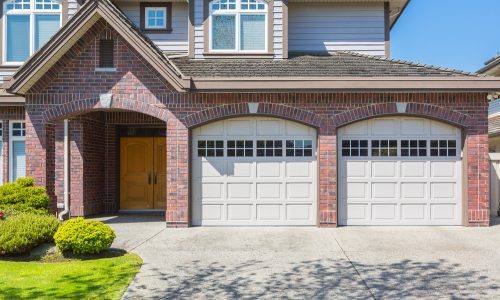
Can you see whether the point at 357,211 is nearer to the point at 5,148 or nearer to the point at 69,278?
the point at 69,278

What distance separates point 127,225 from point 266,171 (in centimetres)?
398

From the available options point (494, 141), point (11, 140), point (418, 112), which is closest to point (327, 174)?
point (418, 112)

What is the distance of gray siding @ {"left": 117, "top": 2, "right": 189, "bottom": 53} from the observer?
1468 centimetres

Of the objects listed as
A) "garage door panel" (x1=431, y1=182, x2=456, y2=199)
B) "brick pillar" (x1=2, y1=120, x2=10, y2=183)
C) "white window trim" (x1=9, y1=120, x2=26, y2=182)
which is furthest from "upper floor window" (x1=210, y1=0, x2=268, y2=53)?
"brick pillar" (x1=2, y1=120, x2=10, y2=183)

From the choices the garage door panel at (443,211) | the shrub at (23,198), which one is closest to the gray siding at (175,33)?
the shrub at (23,198)

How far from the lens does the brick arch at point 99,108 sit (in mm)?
11625

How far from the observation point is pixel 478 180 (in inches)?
459

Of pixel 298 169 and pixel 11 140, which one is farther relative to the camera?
pixel 11 140

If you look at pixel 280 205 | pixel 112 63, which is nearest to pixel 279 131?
pixel 280 205

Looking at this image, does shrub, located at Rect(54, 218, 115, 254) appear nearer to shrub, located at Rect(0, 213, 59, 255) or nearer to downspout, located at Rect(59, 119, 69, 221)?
shrub, located at Rect(0, 213, 59, 255)

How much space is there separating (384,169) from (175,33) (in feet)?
25.7

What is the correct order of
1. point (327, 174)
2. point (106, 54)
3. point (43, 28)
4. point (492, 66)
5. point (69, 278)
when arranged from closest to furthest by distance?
point (69, 278)
point (327, 174)
point (106, 54)
point (43, 28)
point (492, 66)

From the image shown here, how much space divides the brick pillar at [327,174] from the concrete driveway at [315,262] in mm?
473

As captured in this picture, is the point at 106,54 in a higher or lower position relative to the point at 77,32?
lower
